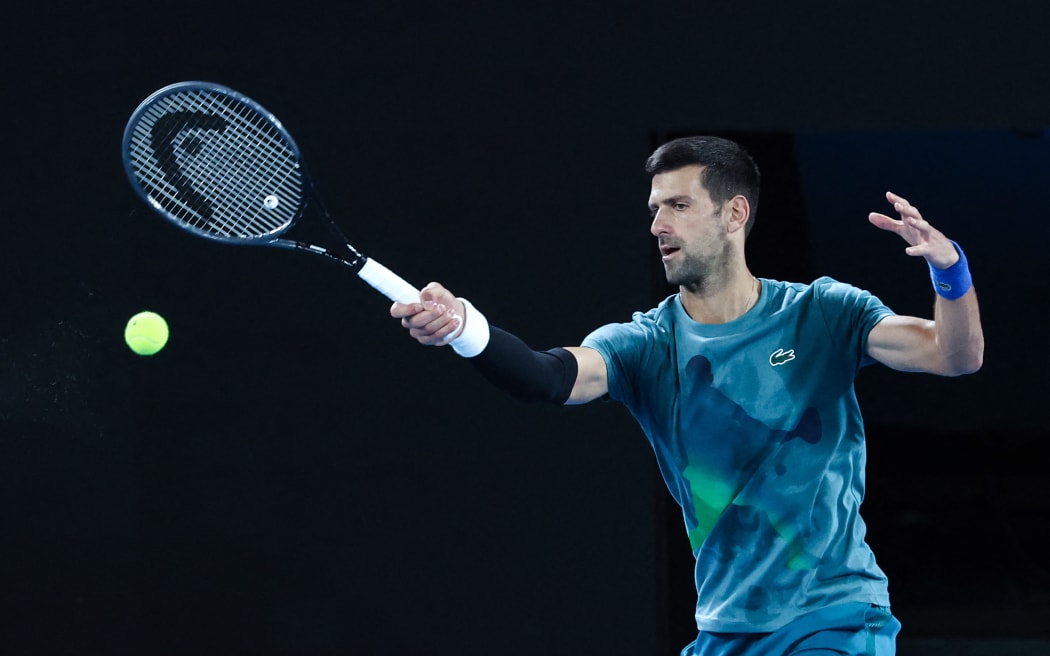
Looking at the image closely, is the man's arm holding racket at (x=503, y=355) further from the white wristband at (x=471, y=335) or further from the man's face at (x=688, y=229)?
the man's face at (x=688, y=229)

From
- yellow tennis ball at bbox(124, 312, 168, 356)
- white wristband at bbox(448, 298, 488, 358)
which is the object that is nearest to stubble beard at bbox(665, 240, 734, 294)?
white wristband at bbox(448, 298, 488, 358)

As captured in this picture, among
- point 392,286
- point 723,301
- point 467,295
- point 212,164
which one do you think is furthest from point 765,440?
point 467,295

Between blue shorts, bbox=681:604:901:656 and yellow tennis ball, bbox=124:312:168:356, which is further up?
yellow tennis ball, bbox=124:312:168:356

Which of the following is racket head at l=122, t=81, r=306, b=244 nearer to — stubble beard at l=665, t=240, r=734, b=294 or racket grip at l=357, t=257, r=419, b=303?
racket grip at l=357, t=257, r=419, b=303

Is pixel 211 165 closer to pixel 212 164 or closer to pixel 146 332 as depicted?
pixel 212 164

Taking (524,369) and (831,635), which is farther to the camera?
(831,635)

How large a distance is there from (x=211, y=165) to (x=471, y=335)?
2.61ft

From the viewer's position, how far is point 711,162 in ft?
8.04

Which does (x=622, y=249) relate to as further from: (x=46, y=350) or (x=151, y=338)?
(x=46, y=350)

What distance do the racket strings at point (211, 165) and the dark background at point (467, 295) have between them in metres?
1.79

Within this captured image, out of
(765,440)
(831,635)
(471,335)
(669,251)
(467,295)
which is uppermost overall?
(467,295)

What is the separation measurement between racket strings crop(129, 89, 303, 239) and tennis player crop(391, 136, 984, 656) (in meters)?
0.52

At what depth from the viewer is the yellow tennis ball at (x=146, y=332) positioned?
4.10 meters

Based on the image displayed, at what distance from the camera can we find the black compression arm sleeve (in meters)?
1.97
